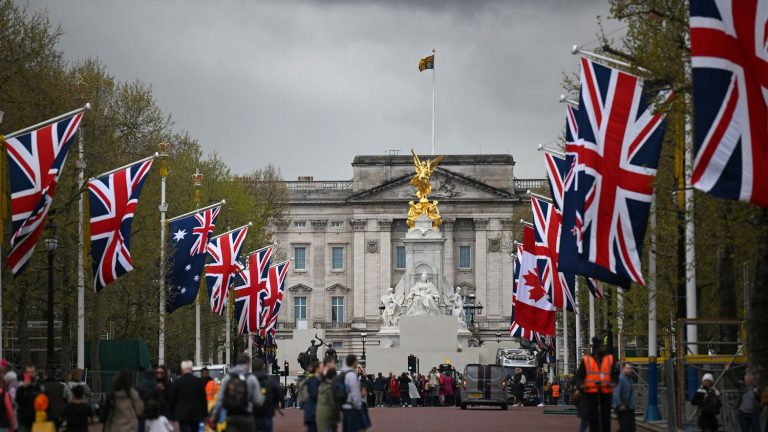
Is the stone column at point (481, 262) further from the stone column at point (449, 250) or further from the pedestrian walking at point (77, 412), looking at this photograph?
the pedestrian walking at point (77, 412)

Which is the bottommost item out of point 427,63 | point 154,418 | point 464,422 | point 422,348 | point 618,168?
point 464,422

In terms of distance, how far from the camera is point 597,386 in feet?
95.1

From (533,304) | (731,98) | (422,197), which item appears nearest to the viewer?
(731,98)

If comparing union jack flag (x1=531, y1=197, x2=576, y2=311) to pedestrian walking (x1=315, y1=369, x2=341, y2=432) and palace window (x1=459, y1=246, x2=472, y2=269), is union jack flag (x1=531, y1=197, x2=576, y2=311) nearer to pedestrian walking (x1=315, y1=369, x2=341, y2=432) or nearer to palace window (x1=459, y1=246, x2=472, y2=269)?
pedestrian walking (x1=315, y1=369, x2=341, y2=432)

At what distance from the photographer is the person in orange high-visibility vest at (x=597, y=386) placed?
2888cm

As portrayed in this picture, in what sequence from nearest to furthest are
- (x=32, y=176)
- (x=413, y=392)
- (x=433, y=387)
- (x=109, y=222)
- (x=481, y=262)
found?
(x=32, y=176)
(x=109, y=222)
(x=413, y=392)
(x=433, y=387)
(x=481, y=262)

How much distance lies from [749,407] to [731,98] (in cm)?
883

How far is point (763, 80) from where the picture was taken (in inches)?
888

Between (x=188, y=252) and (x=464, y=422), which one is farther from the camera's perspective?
(x=188, y=252)

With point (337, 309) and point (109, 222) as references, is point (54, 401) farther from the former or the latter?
point (337, 309)

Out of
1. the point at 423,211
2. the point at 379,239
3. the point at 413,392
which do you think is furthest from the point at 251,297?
the point at 379,239

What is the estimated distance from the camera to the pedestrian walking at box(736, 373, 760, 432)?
29.5 meters

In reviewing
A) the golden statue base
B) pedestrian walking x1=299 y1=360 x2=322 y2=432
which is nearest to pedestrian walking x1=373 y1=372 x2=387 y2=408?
the golden statue base

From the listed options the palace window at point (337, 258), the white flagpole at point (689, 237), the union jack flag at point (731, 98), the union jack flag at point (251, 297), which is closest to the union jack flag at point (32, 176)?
the white flagpole at point (689, 237)
